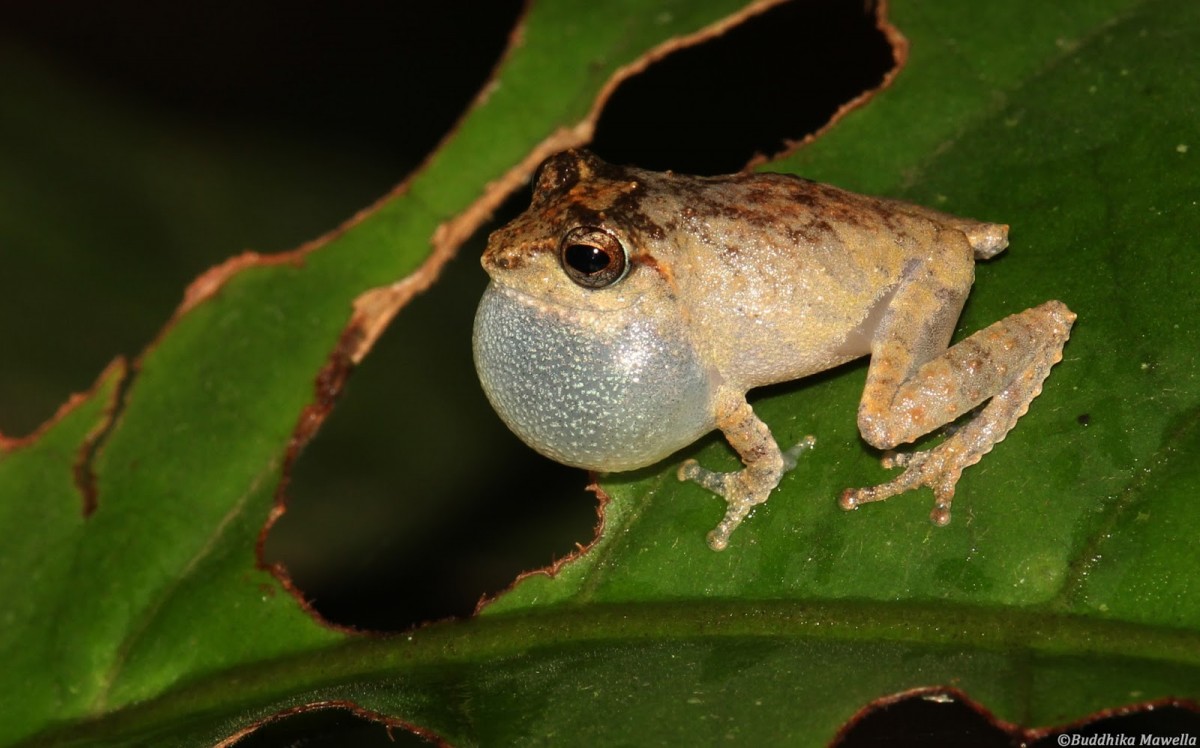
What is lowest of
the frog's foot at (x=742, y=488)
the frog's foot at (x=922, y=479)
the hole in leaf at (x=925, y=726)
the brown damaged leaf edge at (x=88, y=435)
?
the hole in leaf at (x=925, y=726)

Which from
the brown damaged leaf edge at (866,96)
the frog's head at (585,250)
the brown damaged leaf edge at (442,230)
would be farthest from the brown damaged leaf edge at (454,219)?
the frog's head at (585,250)

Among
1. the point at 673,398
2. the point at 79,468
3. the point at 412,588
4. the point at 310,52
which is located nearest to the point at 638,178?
the point at 673,398

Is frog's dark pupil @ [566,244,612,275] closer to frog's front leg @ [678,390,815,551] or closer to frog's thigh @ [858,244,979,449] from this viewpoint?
frog's front leg @ [678,390,815,551]

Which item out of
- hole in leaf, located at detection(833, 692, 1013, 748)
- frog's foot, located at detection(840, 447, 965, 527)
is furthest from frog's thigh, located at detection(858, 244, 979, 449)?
hole in leaf, located at detection(833, 692, 1013, 748)

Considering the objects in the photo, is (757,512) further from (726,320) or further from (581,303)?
(581,303)

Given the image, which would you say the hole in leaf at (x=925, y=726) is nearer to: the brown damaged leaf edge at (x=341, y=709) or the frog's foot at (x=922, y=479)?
the frog's foot at (x=922, y=479)

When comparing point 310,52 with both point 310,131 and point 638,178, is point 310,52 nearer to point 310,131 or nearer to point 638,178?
point 310,131
